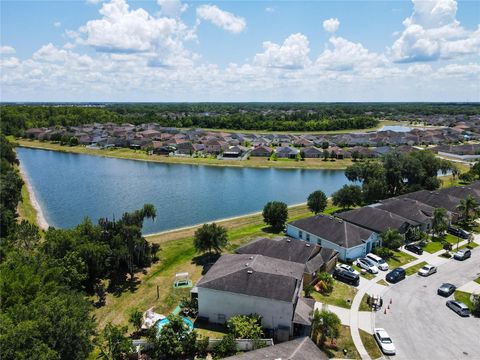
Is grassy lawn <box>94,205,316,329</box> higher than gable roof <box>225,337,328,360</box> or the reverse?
the reverse

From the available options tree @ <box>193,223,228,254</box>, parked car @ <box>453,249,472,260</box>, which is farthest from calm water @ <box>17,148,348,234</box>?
parked car @ <box>453,249,472,260</box>

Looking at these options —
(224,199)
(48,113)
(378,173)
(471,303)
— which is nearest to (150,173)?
(224,199)

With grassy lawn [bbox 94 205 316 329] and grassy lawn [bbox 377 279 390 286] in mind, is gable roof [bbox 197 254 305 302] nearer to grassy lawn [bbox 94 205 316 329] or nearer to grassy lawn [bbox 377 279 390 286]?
grassy lawn [bbox 94 205 316 329]

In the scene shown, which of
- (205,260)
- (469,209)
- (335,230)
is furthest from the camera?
(469,209)

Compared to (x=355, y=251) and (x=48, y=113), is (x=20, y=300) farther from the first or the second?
(x=48, y=113)

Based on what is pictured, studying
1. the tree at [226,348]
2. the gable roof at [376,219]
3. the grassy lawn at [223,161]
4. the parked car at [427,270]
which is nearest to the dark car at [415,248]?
the gable roof at [376,219]

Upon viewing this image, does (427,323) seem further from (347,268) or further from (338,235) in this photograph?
(338,235)

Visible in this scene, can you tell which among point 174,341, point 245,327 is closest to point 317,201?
point 245,327
